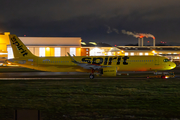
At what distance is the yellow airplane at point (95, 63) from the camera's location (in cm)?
3396

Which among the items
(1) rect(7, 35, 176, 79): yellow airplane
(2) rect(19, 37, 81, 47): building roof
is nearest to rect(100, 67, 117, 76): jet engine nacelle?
(1) rect(7, 35, 176, 79): yellow airplane

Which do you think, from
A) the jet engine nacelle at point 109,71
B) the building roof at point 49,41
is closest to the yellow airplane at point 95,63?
the jet engine nacelle at point 109,71

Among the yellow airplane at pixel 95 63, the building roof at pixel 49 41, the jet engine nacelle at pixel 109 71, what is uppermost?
the building roof at pixel 49 41

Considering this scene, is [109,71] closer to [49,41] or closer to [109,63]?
[109,63]

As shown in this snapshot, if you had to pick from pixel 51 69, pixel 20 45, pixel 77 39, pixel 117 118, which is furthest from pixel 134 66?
pixel 77 39

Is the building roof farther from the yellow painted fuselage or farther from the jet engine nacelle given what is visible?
the jet engine nacelle

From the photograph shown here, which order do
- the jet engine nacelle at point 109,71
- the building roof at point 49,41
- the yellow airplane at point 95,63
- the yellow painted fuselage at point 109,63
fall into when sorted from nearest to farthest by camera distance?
1. the jet engine nacelle at point 109,71
2. the yellow airplane at point 95,63
3. the yellow painted fuselage at point 109,63
4. the building roof at point 49,41

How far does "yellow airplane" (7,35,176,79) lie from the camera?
111ft

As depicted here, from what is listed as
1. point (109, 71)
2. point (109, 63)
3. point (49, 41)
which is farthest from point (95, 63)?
point (49, 41)

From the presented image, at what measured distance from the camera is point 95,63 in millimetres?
35719

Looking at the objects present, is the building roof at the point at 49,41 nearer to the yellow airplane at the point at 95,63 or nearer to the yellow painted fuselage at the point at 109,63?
the yellow airplane at the point at 95,63

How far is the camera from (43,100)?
52.3ft

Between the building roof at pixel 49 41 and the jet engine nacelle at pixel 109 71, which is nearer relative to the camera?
the jet engine nacelle at pixel 109 71

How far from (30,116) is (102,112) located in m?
6.52
